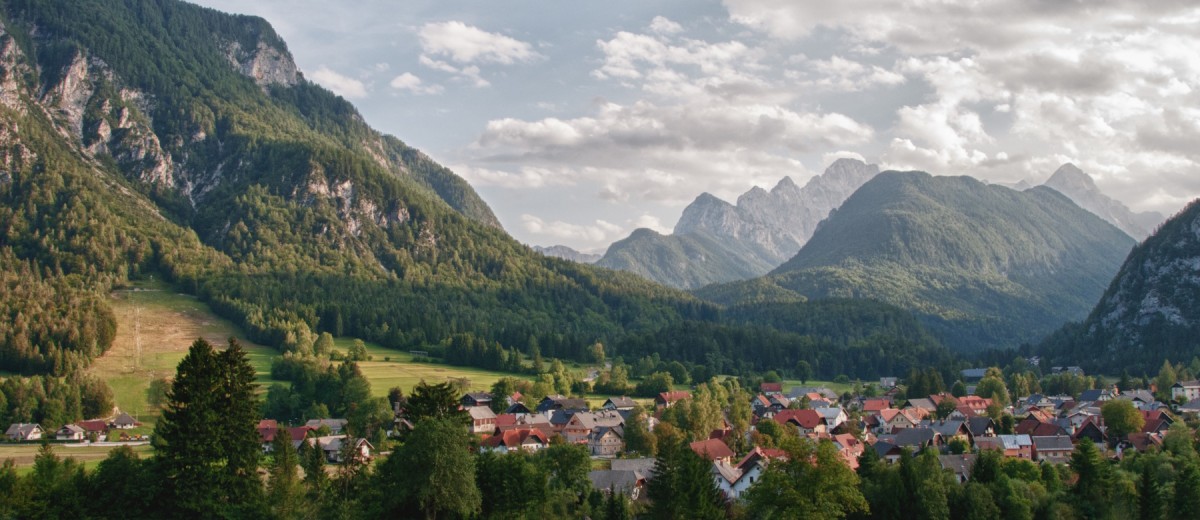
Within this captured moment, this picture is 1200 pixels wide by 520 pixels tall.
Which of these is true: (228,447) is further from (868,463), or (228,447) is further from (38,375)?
(38,375)

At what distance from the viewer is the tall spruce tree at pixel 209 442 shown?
54719 millimetres

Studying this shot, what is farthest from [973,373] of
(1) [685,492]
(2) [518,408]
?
(1) [685,492]

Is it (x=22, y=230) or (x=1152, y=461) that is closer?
(x=1152, y=461)

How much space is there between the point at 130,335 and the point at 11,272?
33729mm

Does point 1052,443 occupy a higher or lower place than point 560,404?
higher

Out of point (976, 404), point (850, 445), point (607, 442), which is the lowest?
point (607, 442)

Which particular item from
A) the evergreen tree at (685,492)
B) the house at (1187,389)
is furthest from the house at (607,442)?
the house at (1187,389)

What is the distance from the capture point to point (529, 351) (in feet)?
608

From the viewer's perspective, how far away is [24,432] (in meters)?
102

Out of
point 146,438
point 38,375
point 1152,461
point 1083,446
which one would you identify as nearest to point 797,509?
point 1083,446

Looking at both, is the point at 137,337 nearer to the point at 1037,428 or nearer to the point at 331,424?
the point at 331,424

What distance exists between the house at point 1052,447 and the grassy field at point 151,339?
312 ft

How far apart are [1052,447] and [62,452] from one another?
94779mm

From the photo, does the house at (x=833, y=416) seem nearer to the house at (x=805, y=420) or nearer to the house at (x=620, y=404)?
the house at (x=805, y=420)
